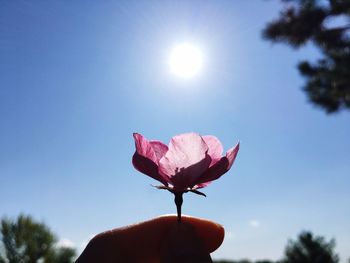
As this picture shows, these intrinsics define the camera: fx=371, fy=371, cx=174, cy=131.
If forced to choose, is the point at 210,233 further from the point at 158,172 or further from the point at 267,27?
the point at 267,27

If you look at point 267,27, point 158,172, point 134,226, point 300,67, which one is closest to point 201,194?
point 158,172

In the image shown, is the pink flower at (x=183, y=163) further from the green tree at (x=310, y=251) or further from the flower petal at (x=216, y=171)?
the green tree at (x=310, y=251)

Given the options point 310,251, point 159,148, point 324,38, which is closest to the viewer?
point 159,148

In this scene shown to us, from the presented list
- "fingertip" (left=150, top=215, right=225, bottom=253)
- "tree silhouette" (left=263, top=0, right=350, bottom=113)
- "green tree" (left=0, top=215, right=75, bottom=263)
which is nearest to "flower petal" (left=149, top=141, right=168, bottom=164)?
"fingertip" (left=150, top=215, right=225, bottom=253)

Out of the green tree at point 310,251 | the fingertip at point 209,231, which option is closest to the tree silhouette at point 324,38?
the green tree at point 310,251

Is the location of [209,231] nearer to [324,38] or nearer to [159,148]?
[159,148]

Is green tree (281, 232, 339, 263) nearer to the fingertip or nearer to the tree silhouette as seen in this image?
the tree silhouette

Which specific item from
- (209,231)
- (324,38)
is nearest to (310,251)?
(324,38)
